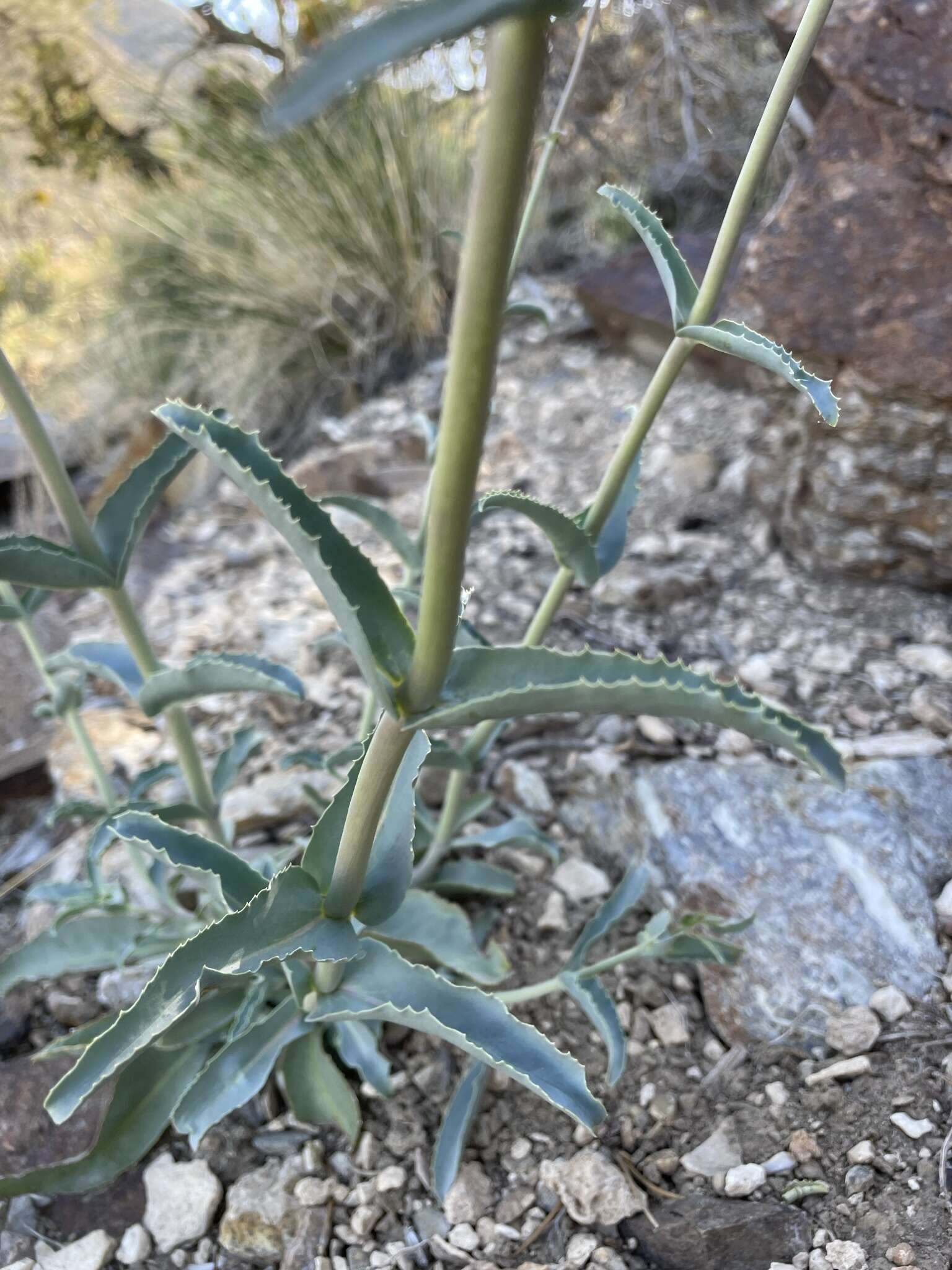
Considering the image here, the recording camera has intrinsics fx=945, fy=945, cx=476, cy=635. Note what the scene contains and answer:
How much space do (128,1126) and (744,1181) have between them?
26.7 inches

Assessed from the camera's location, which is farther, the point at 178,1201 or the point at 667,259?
the point at 178,1201

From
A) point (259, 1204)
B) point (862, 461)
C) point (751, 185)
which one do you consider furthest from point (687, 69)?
point (259, 1204)

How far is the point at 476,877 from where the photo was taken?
1.32 meters

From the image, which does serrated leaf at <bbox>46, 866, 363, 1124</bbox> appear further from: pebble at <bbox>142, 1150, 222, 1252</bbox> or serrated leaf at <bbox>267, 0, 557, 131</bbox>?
serrated leaf at <bbox>267, 0, 557, 131</bbox>

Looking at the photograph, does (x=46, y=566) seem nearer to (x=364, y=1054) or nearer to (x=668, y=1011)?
(x=364, y=1054)

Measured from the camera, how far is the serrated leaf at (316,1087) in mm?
1092

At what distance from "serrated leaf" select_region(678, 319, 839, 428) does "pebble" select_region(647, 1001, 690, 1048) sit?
83 centimetres

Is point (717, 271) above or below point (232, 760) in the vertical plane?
above

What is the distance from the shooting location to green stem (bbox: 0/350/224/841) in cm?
84

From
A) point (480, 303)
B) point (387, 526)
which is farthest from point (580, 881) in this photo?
point (480, 303)

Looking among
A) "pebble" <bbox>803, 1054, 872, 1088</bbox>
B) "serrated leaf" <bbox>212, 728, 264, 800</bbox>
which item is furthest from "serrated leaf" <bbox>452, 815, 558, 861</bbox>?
"pebble" <bbox>803, 1054, 872, 1088</bbox>

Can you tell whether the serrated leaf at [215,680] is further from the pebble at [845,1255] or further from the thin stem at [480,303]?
the pebble at [845,1255]

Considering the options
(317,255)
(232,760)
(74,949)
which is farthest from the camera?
(317,255)

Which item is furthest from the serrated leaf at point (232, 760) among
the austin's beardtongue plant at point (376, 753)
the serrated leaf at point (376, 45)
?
the serrated leaf at point (376, 45)
